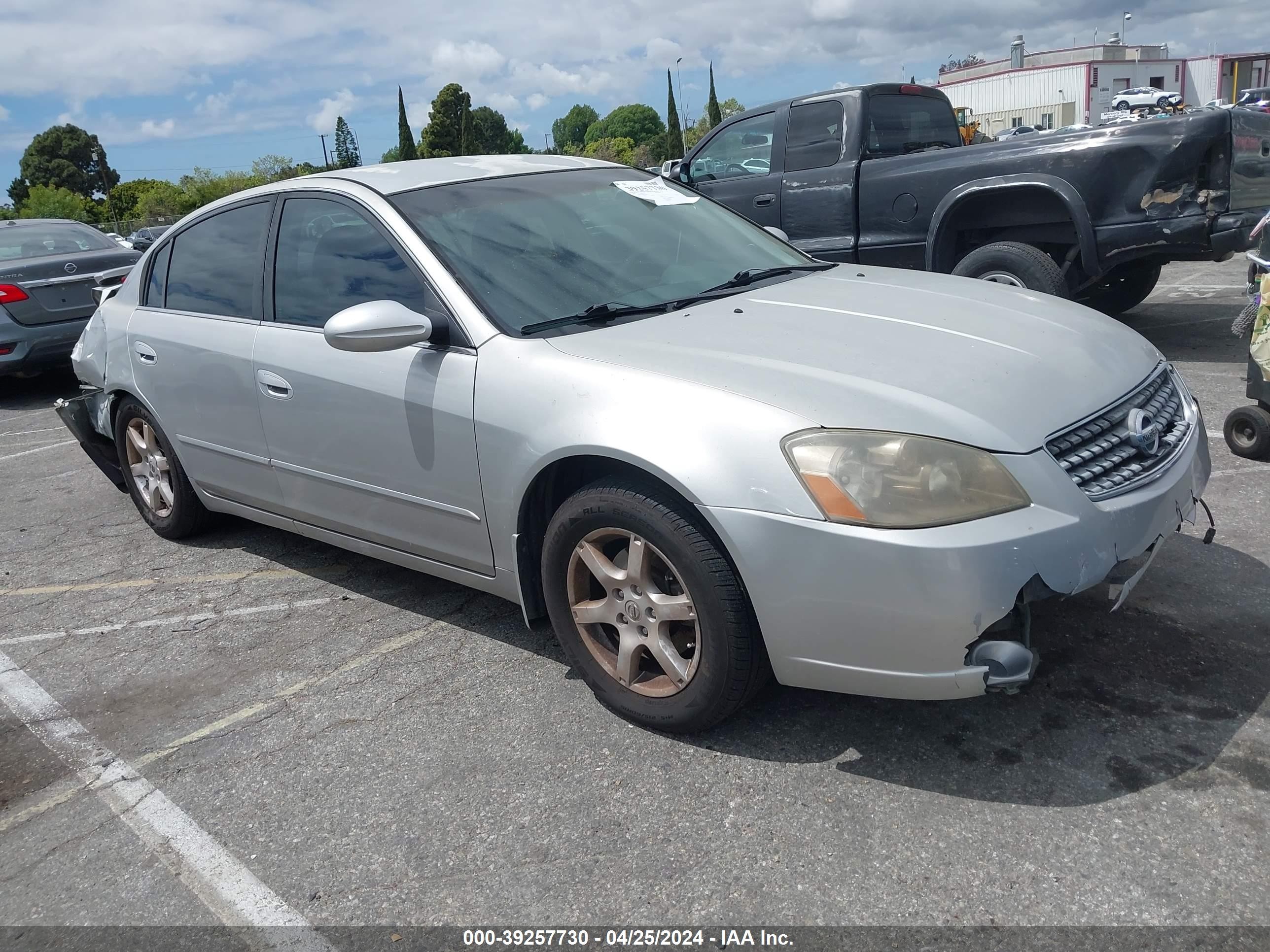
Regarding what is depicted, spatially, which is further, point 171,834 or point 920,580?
point 171,834

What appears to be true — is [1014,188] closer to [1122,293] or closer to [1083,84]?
[1122,293]

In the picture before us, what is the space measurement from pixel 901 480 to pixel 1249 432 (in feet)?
10.4

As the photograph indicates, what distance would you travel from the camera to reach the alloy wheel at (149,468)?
4.94 meters

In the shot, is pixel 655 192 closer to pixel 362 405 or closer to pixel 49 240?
pixel 362 405

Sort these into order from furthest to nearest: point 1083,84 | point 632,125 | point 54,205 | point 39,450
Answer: point 632,125
point 1083,84
point 54,205
point 39,450

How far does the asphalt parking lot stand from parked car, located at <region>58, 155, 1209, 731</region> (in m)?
0.29

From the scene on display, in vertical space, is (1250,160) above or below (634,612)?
above

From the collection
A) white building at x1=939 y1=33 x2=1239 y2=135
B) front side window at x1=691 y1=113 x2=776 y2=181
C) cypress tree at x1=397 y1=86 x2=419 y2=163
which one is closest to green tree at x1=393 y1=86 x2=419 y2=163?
cypress tree at x1=397 y1=86 x2=419 y2=163

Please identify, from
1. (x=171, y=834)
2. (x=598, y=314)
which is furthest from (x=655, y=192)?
(x=171, y=834)

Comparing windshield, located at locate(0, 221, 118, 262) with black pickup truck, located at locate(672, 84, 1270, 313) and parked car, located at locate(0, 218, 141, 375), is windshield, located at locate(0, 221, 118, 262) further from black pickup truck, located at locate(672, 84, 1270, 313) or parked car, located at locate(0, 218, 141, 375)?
black pickup truck, located at locate(672, 84, 1270, 313)

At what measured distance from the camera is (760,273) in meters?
3.92

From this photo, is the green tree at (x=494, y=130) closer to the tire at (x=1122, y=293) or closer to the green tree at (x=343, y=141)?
the green tree at (x=343, y=141)

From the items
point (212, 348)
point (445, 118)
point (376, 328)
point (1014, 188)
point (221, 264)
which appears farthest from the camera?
point (445, 118)

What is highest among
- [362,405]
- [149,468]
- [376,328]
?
[376,328]
